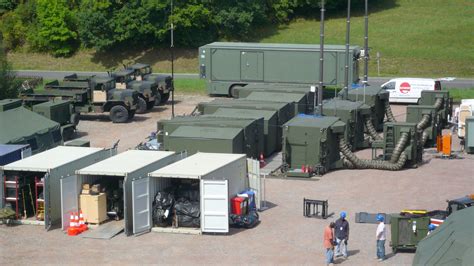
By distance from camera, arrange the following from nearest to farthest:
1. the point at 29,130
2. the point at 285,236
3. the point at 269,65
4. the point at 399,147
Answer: the point at 285,236, the point at 399,147, the point at 29,130, the point at 269,65

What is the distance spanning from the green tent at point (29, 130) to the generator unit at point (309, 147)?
8834mm

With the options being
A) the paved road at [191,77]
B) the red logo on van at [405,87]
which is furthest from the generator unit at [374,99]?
the paved road at [191,77]

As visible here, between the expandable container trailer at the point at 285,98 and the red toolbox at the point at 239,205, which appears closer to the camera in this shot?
the red toolbox at the point at 239,205

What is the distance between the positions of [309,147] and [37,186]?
9.76 meters

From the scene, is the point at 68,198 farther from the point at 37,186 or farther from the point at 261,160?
the point at 261,160

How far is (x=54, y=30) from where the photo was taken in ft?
233

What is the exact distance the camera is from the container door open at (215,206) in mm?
25453

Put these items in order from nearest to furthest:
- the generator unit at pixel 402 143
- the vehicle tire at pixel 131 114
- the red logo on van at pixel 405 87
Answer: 1. the generator unit at pixel 402 143
2. the vehicle tire at pixel 131 114
3. the red logo on van at pixel 405 87

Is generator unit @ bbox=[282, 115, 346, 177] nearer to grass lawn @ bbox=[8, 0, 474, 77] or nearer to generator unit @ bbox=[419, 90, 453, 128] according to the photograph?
Result: generator unit @ bbox=[419, 90, 453, 128]

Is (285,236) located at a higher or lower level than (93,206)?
lower

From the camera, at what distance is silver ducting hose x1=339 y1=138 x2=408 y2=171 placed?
1302 inches

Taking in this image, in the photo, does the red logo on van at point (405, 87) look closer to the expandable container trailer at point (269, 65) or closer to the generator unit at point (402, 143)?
the expandable container trailer at point (269, 65)

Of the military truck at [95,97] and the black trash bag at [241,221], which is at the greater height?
the military truck at [95,97]

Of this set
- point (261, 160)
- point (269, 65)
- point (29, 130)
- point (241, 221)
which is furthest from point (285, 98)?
point (241, 221)
